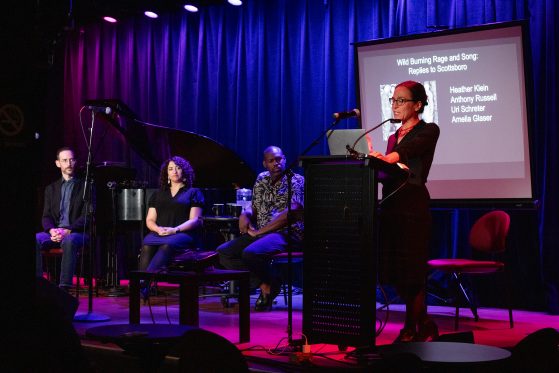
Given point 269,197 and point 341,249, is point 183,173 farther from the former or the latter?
point 341,249

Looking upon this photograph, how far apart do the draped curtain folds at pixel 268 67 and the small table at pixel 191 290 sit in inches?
101

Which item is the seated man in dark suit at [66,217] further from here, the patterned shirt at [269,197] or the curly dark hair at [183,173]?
the patterned shirt at [269,197]

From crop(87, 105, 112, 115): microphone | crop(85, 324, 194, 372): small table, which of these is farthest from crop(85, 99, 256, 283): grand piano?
crop(85, 324, 194, 372): small table

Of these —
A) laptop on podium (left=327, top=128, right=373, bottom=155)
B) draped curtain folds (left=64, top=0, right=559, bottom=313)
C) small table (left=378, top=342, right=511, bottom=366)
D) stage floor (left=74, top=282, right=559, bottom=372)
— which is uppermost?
draped curtain folds (left=64, top=0, right=559, bottom=313)

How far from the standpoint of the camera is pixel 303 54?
7047mm

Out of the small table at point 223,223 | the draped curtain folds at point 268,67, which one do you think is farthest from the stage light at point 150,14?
the small table at point 223,223

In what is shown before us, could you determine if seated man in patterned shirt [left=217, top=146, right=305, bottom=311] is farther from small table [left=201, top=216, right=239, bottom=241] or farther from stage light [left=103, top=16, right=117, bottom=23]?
stage light [left=103, top=16, right=117, bottom=23]

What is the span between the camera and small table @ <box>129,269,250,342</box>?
160 inches

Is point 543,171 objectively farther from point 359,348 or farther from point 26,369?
point 26,369

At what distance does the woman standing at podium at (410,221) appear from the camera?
12.4 feet

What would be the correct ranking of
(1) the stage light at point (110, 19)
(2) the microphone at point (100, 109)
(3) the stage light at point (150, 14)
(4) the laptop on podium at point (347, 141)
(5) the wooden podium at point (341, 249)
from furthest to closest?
(1) the stage light at point (110, 19), (3) the stage light at point (150, 14), (2) the microphone at point (100, 109), (4) the laptop on podium at point (347, 141), (5) the wooden podium at point (341, 249)

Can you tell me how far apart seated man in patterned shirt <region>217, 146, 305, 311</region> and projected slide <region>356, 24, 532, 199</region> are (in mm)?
920

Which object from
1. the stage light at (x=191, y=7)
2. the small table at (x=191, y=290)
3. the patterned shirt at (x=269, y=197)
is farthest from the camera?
the stage light at (x=191, y=7)

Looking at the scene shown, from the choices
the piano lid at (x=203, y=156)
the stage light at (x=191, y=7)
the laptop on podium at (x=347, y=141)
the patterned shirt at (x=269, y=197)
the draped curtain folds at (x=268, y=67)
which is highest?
the stage light at (x=191, y=7)
